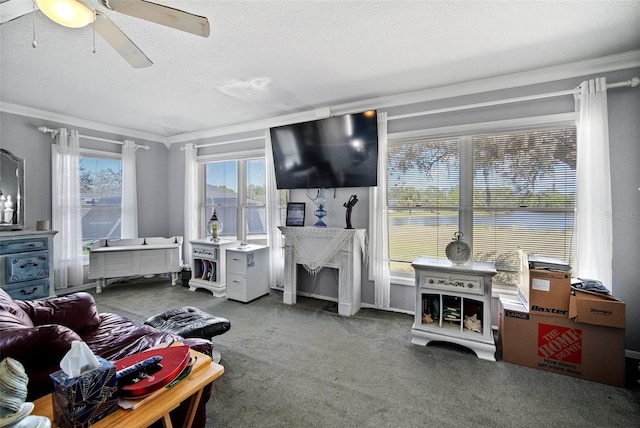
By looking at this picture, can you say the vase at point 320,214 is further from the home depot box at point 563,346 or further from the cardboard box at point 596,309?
the cardboard box at point 596,309

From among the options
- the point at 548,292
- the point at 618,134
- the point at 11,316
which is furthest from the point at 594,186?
the point at 11,316

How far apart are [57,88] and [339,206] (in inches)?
135

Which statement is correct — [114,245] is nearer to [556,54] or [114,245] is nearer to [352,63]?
[352,63]

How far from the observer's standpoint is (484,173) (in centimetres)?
293

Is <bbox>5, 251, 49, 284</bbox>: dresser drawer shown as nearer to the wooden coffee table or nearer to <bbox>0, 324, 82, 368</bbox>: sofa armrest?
<bbox>0, 324, 82, 368</bbox>: sofa armrest

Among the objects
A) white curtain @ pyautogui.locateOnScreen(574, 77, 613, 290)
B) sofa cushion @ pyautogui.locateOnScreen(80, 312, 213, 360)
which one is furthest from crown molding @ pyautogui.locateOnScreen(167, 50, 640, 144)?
sofa cushion @ pyautogui.locateOnScreen(80, 312, 213, 360)

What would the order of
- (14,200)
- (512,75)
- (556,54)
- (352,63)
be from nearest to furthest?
(556,54)
(352,63)
(512,75)
(14,200)

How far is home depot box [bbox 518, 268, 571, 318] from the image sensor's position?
2.15 meters

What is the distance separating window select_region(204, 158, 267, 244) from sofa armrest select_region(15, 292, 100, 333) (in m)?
2.49

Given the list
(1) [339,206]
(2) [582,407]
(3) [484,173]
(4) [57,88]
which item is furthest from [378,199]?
(4) [57,88]

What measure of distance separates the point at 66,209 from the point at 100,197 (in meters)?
0.55

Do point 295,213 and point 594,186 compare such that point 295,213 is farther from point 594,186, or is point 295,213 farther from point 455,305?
point 594,186

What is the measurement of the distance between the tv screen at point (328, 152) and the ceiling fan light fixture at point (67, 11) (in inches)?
94.1

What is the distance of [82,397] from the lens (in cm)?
93
